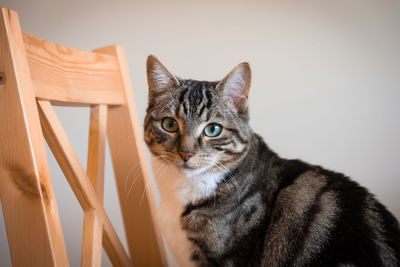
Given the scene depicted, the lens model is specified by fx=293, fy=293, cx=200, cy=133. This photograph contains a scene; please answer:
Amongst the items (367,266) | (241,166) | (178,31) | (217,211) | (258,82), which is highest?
(178,31)

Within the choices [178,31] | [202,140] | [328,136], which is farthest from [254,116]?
[202,140]

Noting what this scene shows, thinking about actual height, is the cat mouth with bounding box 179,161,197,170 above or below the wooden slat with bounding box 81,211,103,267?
above

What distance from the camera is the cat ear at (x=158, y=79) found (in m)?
0.92

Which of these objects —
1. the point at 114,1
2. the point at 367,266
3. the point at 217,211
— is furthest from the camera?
the point at 114,1

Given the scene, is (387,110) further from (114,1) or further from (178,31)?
(114,1)

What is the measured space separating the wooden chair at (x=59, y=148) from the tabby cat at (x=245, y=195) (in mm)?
125

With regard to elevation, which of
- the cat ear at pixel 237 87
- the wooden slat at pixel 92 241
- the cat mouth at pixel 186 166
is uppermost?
the cat ear at pixel 237 87

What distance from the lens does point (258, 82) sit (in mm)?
1503

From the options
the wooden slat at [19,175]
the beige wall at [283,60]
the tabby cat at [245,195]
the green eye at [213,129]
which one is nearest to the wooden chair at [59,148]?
the wooden slat at [19,175]

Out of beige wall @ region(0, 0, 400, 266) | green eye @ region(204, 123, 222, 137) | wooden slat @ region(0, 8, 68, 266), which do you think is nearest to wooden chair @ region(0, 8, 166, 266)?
wooden slat @ region(0, 8, 68, 266)

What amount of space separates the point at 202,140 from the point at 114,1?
978mm

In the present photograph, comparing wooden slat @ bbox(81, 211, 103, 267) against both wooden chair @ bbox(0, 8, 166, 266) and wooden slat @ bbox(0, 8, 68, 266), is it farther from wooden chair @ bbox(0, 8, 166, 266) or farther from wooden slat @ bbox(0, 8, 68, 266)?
wooden slat @ bbox(0, 8, 68, 266)

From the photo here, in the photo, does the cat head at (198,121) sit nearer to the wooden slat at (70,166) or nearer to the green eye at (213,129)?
the green eye at (213,129)

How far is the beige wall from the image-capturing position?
4.70 feet
